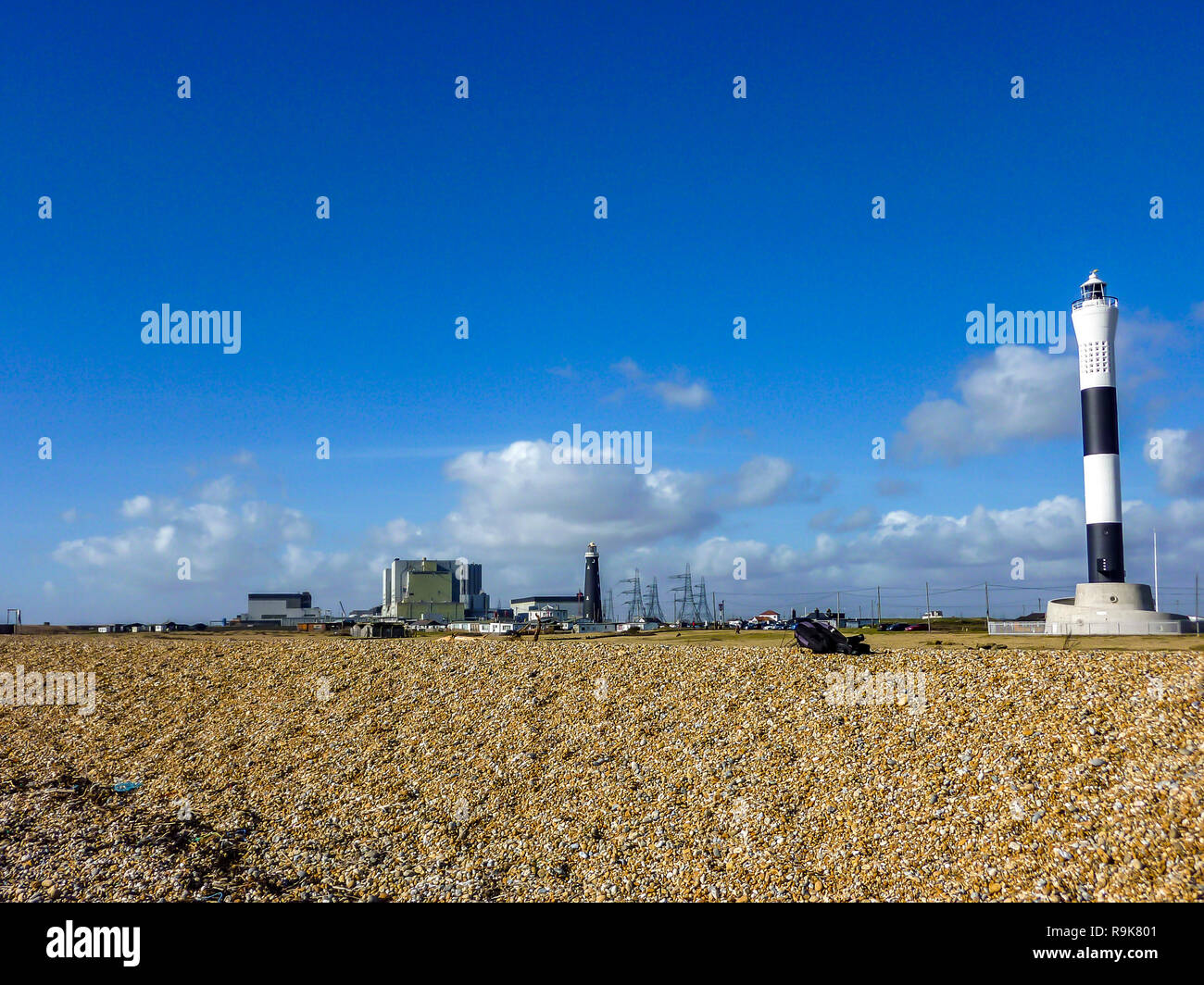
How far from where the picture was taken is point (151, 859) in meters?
16.2

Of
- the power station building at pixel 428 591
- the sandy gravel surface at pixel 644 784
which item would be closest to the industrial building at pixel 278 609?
the power station building at pixel 428 591

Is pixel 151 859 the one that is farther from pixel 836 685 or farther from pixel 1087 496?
pixel 1087 496

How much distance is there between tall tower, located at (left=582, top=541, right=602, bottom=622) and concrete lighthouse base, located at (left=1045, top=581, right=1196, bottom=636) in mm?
62625

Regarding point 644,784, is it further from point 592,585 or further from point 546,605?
point 546,605

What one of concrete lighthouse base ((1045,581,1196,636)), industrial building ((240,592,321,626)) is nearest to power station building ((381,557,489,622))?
industrial building ((240,592,321,626))

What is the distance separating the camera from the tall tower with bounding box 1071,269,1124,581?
140ft

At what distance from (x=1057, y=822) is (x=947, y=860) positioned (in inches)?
88.9

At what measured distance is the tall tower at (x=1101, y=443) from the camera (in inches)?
1678

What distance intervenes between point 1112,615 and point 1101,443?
911 centimetres

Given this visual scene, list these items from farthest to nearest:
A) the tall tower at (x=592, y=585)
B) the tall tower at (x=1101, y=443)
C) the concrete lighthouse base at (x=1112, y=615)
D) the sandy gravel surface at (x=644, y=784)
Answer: the tall tower at (x=592, y=585)
the tall tower at (x=1101, y=443)
the concrete lighthouse base at (x=1112, y=615)
the sandy gravel surface at (x=644, y=784)

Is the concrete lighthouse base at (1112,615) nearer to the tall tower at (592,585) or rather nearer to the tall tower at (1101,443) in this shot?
the tall tower at (1101,443)

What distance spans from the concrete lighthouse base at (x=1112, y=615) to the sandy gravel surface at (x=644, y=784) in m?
17.3

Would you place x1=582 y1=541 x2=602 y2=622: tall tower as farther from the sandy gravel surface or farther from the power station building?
the sandy gravel surface
